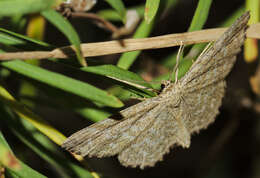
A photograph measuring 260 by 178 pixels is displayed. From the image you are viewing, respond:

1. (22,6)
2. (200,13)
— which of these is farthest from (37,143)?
(200,13)

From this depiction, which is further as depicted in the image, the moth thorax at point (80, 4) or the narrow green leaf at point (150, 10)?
the moth thorax at point (80, 4)

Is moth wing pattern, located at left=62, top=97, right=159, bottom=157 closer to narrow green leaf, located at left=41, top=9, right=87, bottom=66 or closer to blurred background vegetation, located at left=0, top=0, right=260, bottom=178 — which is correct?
blurred background vegetation, located at left=0, top=0, right=260, bottom=178

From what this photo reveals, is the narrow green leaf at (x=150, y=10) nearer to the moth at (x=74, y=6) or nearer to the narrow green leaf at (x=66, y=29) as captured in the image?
the narrow green leaf at (x=66, y=29)

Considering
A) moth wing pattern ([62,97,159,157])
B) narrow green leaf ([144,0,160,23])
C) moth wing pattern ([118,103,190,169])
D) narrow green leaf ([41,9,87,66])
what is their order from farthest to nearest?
moth wing pattern ([118,103,190,169])
moth wing pattern ([62,97,159,157])
narrow green leaf ([144,0,160,23])
narrow green leaf ([41,9,87,66])

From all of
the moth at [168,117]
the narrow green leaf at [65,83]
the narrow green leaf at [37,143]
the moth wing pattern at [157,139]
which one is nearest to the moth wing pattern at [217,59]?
the moth at [168,117]

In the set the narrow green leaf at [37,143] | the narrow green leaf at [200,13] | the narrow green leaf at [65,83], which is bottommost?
the narrow green leaf at [37,143]

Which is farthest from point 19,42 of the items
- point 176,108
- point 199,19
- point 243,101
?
point 243,101

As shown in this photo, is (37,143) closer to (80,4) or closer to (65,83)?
(65,83)

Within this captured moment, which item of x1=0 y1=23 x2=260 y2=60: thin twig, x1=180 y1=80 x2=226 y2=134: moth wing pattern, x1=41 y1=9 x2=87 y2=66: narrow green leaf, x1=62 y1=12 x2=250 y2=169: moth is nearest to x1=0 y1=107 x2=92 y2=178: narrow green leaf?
x1=62 y1=12 x2=250 y2=169: moth
